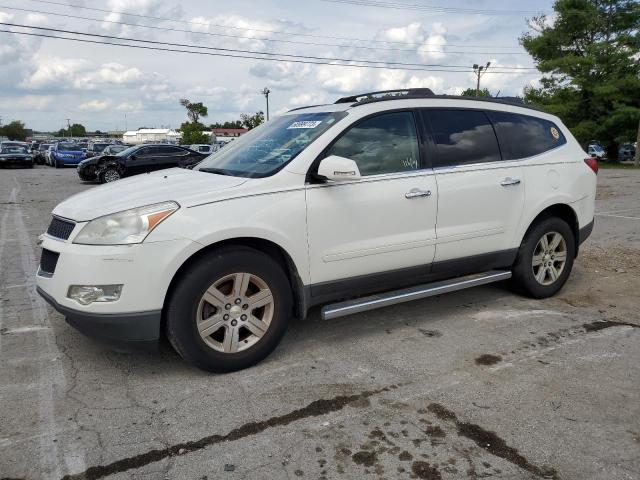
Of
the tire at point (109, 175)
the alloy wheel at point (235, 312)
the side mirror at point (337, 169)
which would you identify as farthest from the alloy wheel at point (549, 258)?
the tire at point (109, 175)

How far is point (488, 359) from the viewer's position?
3766mm

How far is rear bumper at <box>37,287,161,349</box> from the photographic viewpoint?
10.5 ft

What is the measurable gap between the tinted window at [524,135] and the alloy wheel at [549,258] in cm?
81

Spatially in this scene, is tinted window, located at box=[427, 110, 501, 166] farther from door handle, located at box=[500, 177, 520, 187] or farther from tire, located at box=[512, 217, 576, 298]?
tire, located at box=[512, 217, 576, 298]

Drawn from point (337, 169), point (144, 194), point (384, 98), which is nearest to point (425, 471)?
point (337, 169)

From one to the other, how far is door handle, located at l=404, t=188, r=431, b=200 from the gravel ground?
1.10 metres

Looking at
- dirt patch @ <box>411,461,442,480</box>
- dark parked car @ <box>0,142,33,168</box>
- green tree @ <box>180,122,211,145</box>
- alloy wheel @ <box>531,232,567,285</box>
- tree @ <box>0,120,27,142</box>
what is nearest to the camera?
dirt patch @ <box>411,461,442,480</box>

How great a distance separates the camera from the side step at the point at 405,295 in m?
3.79

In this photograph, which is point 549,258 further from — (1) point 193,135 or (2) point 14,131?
(2) point 14,131

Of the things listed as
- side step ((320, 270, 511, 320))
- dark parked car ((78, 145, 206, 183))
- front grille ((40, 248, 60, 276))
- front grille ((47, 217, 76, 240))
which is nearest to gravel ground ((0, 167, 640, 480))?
side step ((320, 270, 511, 320))

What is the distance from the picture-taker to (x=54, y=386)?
11.1 feet

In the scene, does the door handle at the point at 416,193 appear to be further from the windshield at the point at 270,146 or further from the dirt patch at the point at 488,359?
the dirt patch at the point at 488,359

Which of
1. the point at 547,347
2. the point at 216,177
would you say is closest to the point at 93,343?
the point at 216,177

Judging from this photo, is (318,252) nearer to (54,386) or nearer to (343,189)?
(343,189)
